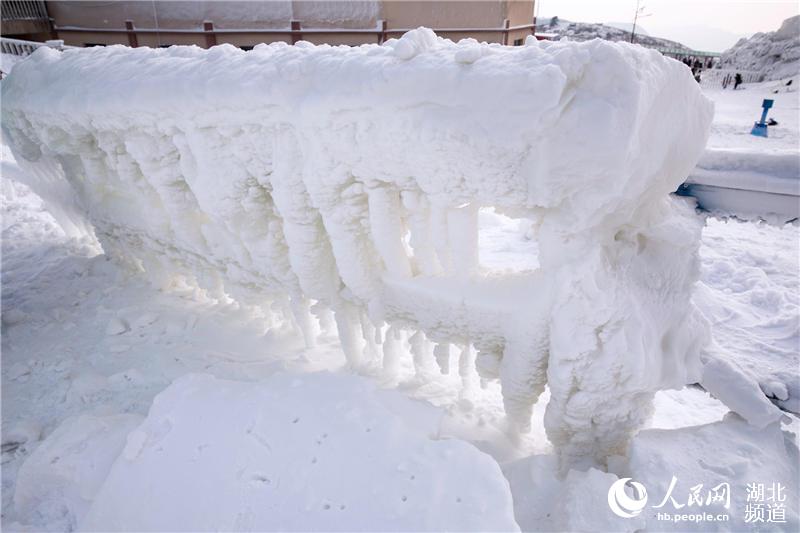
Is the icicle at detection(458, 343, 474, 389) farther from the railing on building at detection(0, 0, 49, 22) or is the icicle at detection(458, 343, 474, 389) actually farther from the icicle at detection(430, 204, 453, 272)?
the railing on building at detection(0, 0, 49, 22)

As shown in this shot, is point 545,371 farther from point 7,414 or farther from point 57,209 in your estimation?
point 57,209

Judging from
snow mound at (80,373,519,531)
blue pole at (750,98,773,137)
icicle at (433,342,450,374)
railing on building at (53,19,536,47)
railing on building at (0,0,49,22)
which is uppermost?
railing on building at (0,0,49,22)

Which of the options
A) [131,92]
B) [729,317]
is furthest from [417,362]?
[729,317]

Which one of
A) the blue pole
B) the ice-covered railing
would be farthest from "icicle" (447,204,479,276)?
the blue pole

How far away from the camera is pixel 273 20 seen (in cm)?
712

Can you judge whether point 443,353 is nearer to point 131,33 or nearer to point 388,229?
point 388,229

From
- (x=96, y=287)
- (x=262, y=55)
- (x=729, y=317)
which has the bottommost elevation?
(x=729, y=317)

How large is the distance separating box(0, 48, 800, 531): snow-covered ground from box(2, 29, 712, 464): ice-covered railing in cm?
23

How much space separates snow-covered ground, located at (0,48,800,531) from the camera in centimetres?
136

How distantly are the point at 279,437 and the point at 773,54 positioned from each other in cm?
1393

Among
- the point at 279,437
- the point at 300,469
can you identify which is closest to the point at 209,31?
the point at 279,437

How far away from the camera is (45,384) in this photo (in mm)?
2369

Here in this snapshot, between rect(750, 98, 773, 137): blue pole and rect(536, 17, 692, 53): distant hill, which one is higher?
rect(536, 17, 692, 53): distant hill

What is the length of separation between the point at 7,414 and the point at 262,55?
6.88ft
